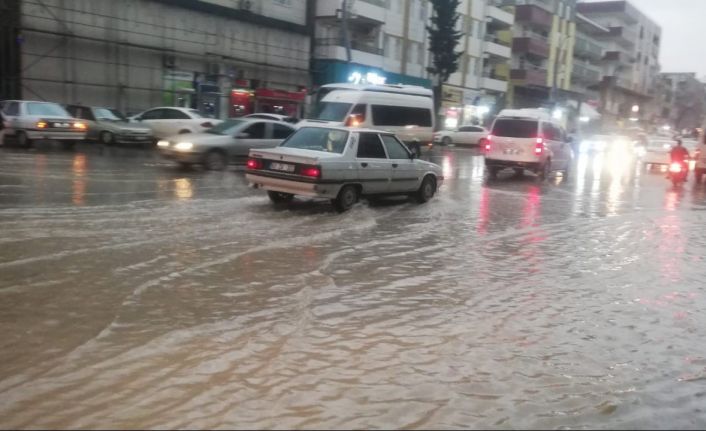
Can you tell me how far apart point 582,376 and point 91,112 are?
23355 millimetres

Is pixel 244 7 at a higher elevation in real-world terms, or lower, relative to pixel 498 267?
higher

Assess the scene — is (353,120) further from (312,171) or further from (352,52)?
(352,52)

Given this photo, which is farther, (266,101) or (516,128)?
(266,101)

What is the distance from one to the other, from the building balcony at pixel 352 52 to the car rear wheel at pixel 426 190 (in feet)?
92.5

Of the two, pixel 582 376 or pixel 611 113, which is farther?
Result: pixel 611 113

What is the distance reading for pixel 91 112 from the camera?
2477 cm

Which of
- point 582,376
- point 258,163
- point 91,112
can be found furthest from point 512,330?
point 91,112

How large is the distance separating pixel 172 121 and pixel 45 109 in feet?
15.8

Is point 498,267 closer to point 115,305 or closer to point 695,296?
point 695,296

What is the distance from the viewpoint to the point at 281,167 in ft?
39.2

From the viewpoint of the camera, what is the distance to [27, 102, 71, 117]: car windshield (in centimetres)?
2097

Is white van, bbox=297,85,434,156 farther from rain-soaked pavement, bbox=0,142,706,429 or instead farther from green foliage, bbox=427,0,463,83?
green foliage, bbox=427,0,463,83

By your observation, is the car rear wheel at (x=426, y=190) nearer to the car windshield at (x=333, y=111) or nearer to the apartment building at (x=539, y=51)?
the car windshield at (x=333, y=111)

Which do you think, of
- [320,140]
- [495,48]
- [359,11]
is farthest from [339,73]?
[320,140]
